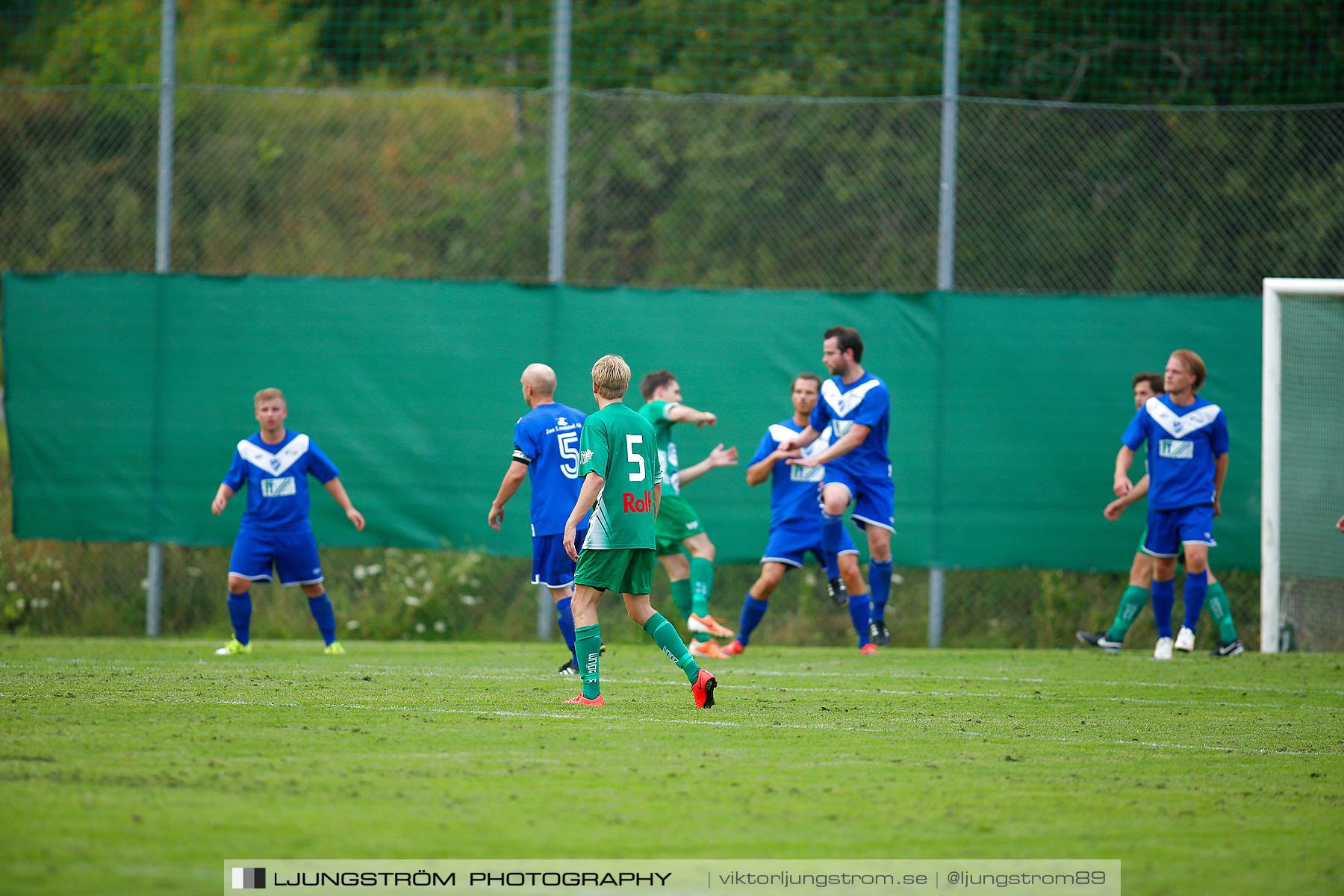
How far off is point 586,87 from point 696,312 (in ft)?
21.5

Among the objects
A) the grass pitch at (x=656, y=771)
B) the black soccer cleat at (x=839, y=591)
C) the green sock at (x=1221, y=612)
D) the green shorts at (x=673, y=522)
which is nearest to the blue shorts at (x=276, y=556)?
the grass pitch at (x=656, y=771)

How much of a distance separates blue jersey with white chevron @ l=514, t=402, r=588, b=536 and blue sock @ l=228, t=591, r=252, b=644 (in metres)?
2.78

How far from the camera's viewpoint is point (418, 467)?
12.4m

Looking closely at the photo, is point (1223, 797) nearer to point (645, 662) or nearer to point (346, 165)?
point (645, 662)

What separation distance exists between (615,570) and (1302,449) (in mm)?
6682

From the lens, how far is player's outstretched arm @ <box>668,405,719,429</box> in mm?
10242

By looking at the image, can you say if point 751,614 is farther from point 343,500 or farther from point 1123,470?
point 343,500

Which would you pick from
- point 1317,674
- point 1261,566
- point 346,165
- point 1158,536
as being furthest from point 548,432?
point 346,165

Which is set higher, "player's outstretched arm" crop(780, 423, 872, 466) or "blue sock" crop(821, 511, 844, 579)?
"player's outstretched arm" crop(780, 423, 872, 466)

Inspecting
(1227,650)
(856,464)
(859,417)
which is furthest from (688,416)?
(1227,650)

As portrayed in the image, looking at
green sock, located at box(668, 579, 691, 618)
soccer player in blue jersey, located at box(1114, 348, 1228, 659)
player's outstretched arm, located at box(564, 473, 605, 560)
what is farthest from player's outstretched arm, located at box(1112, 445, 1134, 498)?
player's outstretched arm, located at box(564, 473, 605, 560)

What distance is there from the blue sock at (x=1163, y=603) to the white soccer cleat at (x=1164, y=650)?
0.03 metres

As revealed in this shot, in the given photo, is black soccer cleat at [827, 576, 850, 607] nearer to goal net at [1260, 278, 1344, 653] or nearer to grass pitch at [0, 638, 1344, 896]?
grass pitch at [0, 638, 1344, 896]

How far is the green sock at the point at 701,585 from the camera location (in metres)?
11.3
